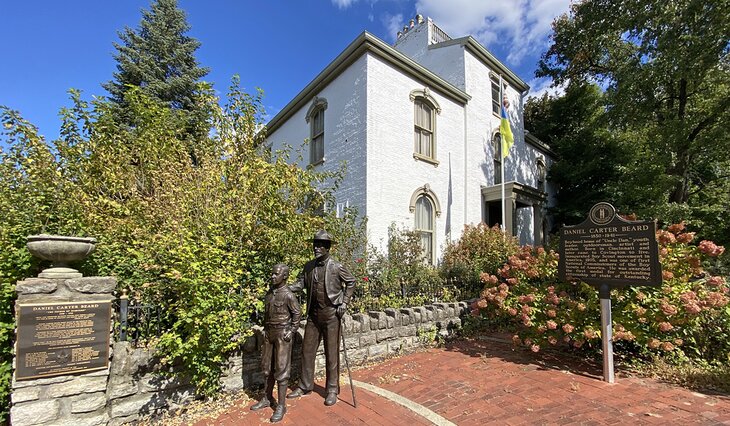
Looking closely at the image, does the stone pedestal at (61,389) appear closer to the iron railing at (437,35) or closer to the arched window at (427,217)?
the arched window at (427,217)

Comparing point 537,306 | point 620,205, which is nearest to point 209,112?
point 537,306

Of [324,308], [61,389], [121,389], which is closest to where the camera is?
[61,389]

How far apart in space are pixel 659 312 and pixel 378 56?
974 cm

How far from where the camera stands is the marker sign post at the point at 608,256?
463 cm

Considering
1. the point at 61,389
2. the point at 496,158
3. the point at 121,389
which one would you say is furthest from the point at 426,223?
the point at 61,389

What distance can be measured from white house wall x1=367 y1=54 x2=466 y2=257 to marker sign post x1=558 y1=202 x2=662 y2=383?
577cm

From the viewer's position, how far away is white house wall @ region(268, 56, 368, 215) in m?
10.6

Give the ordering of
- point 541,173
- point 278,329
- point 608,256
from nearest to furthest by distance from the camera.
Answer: point 278,329, point 608,256, point 541,173

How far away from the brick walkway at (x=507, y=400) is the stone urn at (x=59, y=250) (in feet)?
7.55

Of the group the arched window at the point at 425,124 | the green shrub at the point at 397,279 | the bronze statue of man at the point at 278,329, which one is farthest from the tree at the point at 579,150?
the bronze statue of man at the point at 278,329

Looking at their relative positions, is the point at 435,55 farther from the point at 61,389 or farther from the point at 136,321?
the point at 61,389

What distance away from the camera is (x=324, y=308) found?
4355 mm

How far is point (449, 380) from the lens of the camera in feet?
16.3

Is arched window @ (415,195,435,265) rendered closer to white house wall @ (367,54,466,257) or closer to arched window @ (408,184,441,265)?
arched window @ (408,184,441,265)
